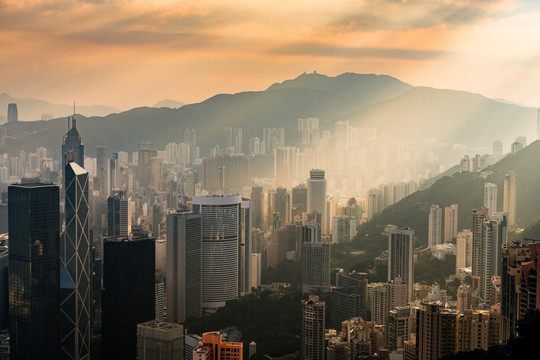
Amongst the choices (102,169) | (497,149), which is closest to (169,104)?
(102,169)

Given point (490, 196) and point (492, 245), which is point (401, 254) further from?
point (490, 196)

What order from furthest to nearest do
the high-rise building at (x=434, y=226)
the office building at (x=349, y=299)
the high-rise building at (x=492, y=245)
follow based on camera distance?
the high-rise building at (x=434, y=226)
the high-rise building at (x=492, y=245)
the office building at (x=349, y=299)

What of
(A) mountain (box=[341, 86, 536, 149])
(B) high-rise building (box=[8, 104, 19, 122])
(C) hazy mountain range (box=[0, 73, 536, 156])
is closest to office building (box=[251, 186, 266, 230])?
(C) hazy mountain range (box=[0, 73, 536, 156])

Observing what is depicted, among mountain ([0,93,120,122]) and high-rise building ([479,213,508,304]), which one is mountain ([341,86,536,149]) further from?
mountain ([0,93,120,122])

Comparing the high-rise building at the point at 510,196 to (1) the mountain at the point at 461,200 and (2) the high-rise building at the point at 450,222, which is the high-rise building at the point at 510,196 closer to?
(1) the mountain at the point at 461,200

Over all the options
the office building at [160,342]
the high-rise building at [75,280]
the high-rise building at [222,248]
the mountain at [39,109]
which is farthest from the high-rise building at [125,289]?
the mountain at [39,109]
